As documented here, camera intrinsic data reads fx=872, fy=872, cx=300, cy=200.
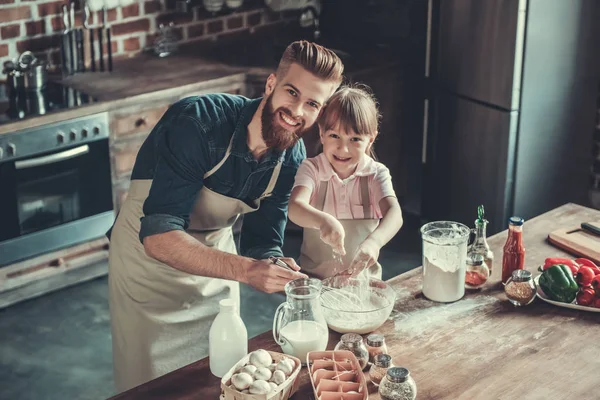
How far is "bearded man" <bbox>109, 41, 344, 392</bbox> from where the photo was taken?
7.47 feet

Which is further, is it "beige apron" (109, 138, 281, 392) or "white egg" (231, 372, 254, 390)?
"beige apron" (109, 138, 281, 392)

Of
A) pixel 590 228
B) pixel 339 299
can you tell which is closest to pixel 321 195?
pixel 339 299

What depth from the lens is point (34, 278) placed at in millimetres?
3998

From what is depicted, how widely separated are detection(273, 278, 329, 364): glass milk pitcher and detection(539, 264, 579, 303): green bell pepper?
66 cm

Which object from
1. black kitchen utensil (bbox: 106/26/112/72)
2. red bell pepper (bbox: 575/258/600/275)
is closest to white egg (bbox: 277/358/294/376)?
red bell pepper (bbox: 575/258/600/275)

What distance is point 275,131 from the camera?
2.35 meters

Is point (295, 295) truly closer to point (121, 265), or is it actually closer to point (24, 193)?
point (121, 265)

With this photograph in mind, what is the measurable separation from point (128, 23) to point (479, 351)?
3040mm

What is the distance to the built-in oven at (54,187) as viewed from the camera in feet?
12.2

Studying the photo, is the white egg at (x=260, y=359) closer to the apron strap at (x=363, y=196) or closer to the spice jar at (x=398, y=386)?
the spice jar at (x=398, y=386)

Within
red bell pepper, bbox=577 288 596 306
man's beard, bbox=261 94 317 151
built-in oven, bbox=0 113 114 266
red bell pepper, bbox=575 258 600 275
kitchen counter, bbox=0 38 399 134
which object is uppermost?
man's beard, bbox=261 94 317 151

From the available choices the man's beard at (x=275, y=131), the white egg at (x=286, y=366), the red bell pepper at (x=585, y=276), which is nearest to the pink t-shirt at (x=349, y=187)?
the man's beard at (x=275, y=131)

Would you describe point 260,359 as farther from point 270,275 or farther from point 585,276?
point 585,276

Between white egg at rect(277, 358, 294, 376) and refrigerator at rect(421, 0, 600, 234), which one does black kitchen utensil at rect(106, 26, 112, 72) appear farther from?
white egg at rect(277, 358, 294, 376)
